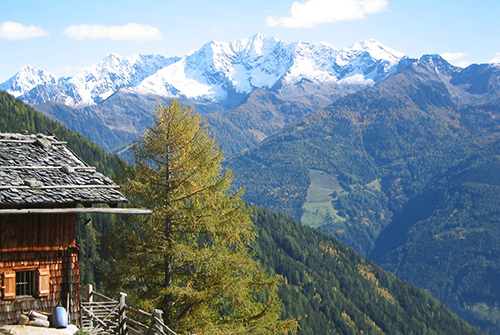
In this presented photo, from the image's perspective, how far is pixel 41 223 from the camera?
813 inches

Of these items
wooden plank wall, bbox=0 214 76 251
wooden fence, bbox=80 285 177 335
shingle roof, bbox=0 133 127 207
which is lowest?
wooden fence, bbox=80 285 177 335

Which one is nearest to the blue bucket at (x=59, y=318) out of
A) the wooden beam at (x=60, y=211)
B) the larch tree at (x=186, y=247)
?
the wooden beam at (x=60, y=211)

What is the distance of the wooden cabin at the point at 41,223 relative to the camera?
1947cm

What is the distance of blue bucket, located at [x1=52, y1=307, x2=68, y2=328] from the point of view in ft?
65.5

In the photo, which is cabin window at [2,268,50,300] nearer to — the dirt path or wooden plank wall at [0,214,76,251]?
wooden plank wall at [0,214,76,251]

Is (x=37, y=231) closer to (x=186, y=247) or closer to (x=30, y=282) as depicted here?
(x=30, y=282)

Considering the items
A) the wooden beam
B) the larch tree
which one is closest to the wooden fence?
the larch tree

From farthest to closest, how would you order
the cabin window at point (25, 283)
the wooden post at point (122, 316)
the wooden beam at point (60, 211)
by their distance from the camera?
the wooden post at point (122, 316), the cabin window at point (25, 283), the wooden beam at point (60, 211)

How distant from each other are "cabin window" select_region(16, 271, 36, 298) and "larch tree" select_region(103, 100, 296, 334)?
12.2ft

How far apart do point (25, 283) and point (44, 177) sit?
375 centimetres

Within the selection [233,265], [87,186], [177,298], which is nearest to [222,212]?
[233,265]

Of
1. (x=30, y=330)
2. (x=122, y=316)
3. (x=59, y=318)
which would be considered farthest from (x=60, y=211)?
(x=122, y=316)

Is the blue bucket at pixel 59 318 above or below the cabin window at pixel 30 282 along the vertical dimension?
below

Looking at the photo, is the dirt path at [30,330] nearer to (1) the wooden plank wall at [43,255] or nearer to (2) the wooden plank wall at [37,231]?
(1) the wooden plank wall at [43,255]
